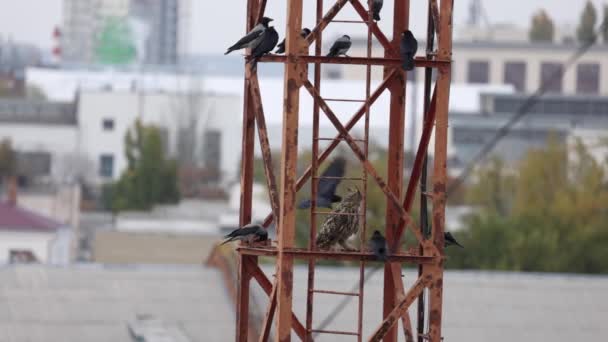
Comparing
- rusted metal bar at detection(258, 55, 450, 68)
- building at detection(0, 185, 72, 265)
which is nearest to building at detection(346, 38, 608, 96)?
building at detection(0, 185, 72, 265)

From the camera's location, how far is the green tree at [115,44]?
170500mm

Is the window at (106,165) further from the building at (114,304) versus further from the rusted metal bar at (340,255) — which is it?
the rusted metal bar at (340,255)

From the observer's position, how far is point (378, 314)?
2686 cm

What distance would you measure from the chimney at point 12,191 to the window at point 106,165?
60.2 feet

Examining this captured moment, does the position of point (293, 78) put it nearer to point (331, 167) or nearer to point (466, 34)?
point (331, 167)

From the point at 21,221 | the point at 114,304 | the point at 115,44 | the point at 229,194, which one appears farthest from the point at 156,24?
the point at 114,304

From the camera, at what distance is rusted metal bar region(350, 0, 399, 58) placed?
14297mm

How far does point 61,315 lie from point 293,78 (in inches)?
550

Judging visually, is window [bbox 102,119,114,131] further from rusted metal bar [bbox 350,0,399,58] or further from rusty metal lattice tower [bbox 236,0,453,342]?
rusted metal bar [bbox 350,0,399,58]

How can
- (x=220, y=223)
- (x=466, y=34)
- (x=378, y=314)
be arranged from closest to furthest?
(x=378, y=314) → (x=220, y=223) → (x=466, y=34)

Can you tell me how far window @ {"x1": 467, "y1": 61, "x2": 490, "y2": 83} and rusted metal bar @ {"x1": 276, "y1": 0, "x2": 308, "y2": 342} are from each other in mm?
110825

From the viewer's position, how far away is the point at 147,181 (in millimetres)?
84312

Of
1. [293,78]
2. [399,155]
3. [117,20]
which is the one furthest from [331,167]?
[117,20]

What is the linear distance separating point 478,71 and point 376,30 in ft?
364
